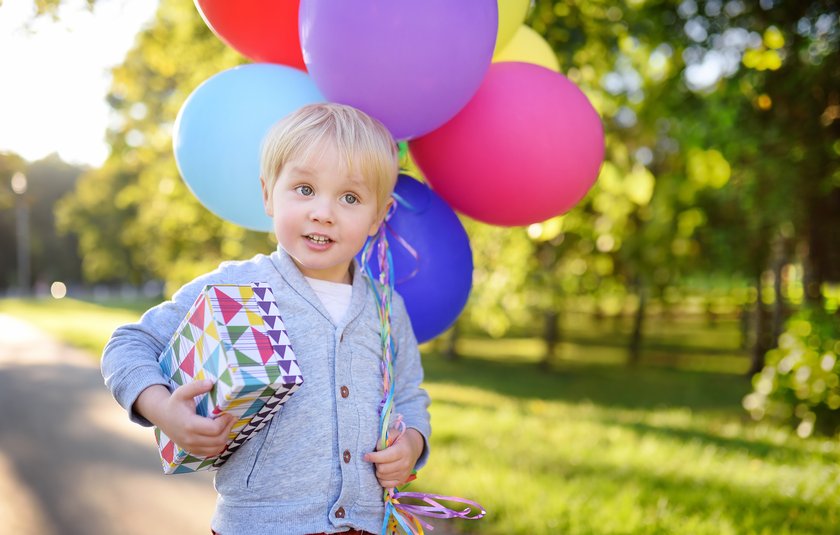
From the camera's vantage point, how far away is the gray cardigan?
4.99 feet

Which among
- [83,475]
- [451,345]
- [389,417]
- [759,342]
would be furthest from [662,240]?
[389,417]

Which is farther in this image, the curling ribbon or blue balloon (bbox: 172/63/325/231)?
blue balloon (bbox: 172/63/325/231)

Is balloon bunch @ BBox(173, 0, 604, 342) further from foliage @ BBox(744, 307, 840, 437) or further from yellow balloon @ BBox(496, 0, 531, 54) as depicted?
foliage @ BBox(744, 307, 840, 437)

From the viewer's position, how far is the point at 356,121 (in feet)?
5.42

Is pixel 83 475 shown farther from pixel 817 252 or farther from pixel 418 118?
pixel 817 252

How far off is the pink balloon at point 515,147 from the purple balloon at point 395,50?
0.25 m

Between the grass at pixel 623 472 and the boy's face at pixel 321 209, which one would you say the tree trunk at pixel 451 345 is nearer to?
the grass at pixel 623 472

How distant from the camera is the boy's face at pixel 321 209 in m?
1.56

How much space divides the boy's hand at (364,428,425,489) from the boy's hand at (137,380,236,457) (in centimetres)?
38

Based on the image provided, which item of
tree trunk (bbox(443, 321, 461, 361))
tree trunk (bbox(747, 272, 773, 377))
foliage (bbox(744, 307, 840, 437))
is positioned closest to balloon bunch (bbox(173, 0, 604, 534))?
foliage (bbox(744, 307, 840, 437))

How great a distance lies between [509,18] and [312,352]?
138cm

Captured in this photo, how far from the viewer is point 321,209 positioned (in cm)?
155

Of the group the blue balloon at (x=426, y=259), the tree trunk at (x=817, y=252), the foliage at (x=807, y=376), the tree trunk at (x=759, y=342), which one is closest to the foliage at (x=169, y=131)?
the blue balloon at (x=426, y=259)

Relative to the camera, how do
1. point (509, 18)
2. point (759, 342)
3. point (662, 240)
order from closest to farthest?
point (509, 18), point (662, 240), point (759, 342)
